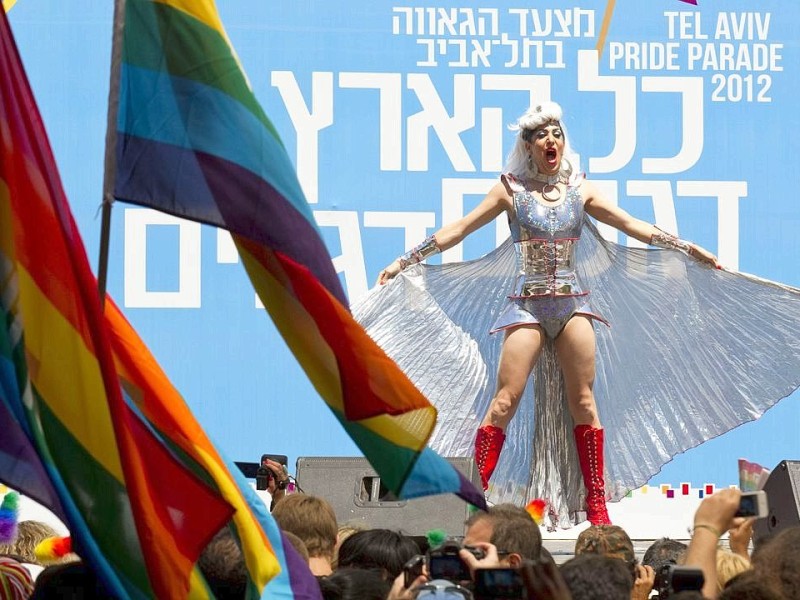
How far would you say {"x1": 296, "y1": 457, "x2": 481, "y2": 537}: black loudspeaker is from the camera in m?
5.24

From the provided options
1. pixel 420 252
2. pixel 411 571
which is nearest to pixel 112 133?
pixel 411 571

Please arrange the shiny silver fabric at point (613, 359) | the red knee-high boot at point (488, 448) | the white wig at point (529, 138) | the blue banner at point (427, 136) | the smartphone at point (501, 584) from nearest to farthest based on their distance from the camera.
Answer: the smartphone at point (501, 584) → the white wig at point (529, 138) → the red knee-high boot at point (488, 448) → the shiny silver fabric at point (613, 359) → the blue banner at point (427, 136)

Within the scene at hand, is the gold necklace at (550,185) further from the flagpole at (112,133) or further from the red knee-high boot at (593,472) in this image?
→ the flagpole at (112,133)

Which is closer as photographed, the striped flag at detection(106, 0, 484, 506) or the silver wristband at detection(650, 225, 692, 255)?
the striped flag at detection(106, 0, 484, 506)

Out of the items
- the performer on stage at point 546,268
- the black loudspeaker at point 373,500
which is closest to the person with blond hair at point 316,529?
the black loudspeaker at point 373,500

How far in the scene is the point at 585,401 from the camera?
6227 millimetres

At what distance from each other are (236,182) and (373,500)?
243cm

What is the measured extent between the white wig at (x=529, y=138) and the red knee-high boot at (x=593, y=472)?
0.99 meters

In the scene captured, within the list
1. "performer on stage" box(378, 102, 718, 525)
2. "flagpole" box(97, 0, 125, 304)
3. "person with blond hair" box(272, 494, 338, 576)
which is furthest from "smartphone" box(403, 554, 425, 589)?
"performer on stage" box(378, 102, 718, 525)

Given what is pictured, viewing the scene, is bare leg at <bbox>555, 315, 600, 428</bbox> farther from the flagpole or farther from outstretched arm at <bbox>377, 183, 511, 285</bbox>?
the flagpole

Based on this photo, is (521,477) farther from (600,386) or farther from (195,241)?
(195,241)

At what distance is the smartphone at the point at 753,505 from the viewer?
2.79 meters

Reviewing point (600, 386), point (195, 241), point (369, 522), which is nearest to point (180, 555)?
point (369, 522)

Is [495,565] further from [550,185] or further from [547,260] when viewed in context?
[550,185]
